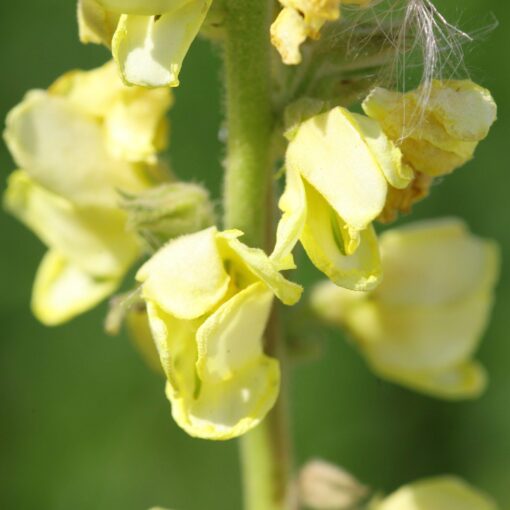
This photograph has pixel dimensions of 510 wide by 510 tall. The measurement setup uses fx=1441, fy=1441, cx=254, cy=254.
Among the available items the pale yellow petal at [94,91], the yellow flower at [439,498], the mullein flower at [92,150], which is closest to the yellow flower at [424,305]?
the yellow flower at [439,498]

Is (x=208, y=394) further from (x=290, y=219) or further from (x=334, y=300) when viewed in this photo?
(x=334, y=300)

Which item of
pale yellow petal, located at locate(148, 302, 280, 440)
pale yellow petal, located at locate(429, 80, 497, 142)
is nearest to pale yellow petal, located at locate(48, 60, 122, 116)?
pale yellow petal, located at locate(148, 302, 280, 440)

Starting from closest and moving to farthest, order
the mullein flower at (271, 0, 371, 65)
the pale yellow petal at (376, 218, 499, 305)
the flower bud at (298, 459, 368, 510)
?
1. the mullein flower at (271, 0, 371, 65)
2. the flower bud at (298, 459, 368, 510)
3. the pale yellow petal at (376, 218, 499, 305)

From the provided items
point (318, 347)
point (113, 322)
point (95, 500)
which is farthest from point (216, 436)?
point (95, 500)

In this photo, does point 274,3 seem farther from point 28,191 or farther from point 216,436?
point 28,191

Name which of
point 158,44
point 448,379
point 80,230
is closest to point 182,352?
point 158,44

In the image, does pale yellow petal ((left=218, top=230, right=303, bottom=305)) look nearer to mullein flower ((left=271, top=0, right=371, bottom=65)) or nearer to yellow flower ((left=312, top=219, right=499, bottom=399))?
mullein flower ((left=271, top=0, right=371, bottom=65))
